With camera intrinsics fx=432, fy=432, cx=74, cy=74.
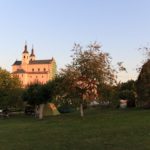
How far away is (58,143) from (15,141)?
2.75 meters

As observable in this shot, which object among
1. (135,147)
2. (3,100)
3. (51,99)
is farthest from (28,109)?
(135,147)

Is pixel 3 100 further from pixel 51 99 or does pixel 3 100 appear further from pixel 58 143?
pixel 58 143

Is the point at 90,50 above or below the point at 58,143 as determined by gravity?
above

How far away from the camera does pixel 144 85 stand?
169 feet

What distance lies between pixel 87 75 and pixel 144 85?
13.7 m

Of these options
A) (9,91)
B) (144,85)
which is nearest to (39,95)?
(144,85)

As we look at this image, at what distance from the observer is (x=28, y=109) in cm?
6788

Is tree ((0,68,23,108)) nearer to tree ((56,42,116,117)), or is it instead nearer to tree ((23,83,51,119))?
tree ((23,83,51,119))

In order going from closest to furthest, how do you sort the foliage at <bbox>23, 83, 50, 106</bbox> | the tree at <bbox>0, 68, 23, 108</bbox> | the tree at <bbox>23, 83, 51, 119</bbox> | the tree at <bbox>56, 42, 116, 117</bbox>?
the tree at <bbox>56, 42, 116, 117</bbox>, the tree at <bbox>23, 83, 51, 119</bbox>, the foliage at <bbox>23, 83, 50, 106</bbox>, the tree at <bbox>0, 68, 23, 108</bbox>

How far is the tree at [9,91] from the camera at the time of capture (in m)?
66.3

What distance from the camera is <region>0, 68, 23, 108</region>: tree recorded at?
66312 millimetres

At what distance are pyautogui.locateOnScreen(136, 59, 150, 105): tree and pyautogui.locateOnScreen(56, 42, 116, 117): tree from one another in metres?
9.99

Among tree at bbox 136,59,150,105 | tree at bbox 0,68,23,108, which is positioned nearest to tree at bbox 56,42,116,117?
tree at bbox 136,59,150,105

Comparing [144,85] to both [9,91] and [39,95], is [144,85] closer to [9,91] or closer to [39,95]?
[39,95]
